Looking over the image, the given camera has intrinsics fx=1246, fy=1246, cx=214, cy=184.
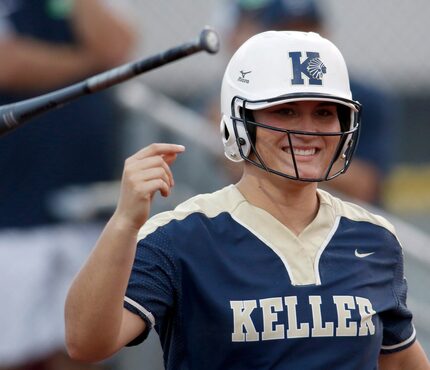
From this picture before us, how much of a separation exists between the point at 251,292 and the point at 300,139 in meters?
0.43

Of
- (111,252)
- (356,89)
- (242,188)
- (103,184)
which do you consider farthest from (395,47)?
(111,252)

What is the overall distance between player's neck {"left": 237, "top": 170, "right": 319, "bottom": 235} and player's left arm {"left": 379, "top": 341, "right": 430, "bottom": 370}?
0.47m

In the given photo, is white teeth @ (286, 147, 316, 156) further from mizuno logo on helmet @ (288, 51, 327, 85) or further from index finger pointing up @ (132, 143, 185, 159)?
index finger pointing up @ (132, 143, 185, 159)

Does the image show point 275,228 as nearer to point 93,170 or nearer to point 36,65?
point 36,65

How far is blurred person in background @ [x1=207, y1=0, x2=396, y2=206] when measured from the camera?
5777mm

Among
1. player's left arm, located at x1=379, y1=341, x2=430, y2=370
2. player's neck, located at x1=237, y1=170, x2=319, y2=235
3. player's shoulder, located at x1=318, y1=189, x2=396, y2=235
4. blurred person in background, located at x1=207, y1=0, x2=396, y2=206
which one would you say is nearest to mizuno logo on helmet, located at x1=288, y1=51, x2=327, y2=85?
player's neck, located at x1=237, y1=170, x2=319, y2=235

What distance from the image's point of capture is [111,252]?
2957mm

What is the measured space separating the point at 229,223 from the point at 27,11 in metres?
2.40

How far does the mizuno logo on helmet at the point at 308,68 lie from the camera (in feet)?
10.9

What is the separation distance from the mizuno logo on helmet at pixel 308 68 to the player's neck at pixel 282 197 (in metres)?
0.28

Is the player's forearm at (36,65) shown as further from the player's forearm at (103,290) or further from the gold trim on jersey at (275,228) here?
the player's forearm at (103,290)

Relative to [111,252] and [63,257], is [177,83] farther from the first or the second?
[111,252]

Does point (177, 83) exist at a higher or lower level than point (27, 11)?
lower

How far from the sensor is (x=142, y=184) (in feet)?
9.77
